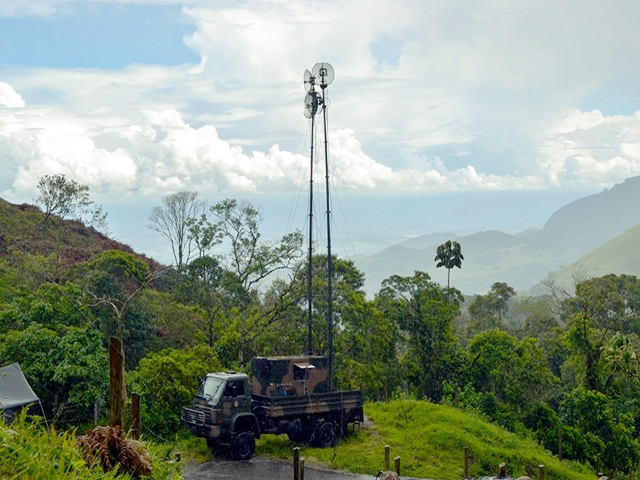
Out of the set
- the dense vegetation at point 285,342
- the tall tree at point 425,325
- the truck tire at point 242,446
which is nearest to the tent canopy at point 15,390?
the dense vegetation at point 285,342

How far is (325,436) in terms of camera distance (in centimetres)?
2369

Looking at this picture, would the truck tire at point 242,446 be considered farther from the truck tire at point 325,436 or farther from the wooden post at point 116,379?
the wooden post at point 116,379

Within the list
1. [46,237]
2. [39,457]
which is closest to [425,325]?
[46,237]

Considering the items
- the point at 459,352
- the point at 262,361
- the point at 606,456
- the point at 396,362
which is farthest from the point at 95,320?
the point at 606,456

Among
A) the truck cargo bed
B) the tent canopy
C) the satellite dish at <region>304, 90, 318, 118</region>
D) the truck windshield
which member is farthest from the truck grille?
the satellite dish at <region>304, 90, 318, 118</region>

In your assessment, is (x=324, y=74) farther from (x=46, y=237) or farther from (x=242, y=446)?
(x=46, y=237)

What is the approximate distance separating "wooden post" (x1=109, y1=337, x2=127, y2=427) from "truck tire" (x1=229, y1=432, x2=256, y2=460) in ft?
54.8

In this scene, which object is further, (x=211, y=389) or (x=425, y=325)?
(x=425, y=325)

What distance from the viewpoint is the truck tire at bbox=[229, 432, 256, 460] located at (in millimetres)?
21969

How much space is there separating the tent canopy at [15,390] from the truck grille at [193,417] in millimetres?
4712

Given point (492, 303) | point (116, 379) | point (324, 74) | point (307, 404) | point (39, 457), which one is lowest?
point (307, 404)

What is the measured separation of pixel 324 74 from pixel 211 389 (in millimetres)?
12516

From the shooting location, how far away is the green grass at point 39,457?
404cm

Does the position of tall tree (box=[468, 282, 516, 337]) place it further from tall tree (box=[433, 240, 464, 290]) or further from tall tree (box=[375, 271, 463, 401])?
tall tree (box=[375, 271, 463, 401])
